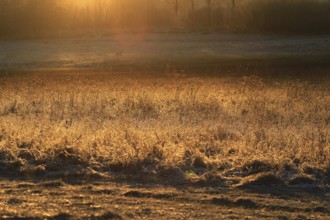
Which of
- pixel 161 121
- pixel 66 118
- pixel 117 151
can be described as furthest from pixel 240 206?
pixel 66 118

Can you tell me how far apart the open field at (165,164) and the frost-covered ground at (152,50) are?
63.3 ft

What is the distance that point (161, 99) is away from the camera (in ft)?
48.3

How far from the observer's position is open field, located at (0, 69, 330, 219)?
5.50 m

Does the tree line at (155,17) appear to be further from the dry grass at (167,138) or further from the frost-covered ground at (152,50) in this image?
the dry grass at (167,138)

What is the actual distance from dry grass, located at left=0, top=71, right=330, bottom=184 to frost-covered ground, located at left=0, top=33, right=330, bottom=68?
16526 mm

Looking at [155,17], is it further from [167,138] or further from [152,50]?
[167,138]

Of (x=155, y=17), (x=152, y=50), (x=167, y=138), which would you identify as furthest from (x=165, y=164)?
(x=155, y=17)

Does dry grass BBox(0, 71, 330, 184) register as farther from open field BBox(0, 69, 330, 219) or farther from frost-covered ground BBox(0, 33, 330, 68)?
frost-covered ground BBox(0, 33, 330, 68)

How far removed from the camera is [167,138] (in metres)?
8.38

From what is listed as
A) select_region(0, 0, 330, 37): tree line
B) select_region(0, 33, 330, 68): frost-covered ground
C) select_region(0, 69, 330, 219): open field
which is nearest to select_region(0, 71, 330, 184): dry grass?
select_region(0, 69, 330, 219): open field

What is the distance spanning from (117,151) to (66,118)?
415 cm

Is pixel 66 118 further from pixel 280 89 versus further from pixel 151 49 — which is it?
pixel 151 49

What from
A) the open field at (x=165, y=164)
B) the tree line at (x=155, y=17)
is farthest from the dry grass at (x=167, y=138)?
the tree line at (x=155, y=17)

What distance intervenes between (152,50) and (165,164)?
3003 cm
